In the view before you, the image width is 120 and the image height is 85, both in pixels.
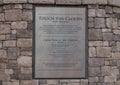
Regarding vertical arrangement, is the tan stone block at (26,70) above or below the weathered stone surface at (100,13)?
below

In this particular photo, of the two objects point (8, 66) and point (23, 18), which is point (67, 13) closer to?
point (23, 18)

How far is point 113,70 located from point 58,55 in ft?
3.49

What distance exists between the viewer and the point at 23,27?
5797 millimetres

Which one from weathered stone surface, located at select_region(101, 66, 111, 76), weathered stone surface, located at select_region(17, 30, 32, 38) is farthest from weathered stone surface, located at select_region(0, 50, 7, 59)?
weathered stone surface, located at select_region(101, 66, 111, 76)

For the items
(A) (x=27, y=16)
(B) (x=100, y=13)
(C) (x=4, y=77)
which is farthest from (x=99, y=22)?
(C) (x=4, y=77)

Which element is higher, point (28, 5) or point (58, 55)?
point (28, 5)

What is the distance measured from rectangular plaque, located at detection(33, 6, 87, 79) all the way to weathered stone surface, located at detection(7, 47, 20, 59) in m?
0.30

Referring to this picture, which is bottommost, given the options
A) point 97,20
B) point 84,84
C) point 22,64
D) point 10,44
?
point 84,84

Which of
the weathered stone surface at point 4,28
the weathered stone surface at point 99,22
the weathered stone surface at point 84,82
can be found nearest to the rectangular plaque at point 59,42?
the weathered stone surface at point 84,82

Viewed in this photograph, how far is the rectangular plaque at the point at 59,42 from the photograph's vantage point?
5789 mm

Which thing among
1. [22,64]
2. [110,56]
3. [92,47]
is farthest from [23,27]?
[110,56]

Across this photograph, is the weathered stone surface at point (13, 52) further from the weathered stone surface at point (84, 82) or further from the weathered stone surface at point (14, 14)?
the weathered stone surface at point (84, 82)

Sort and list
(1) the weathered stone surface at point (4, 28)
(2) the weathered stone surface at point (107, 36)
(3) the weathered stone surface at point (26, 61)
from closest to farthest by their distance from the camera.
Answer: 1. (3) the weathered stone surface at point (26, 61)
2. (1) the weathered stone surface at point (4, 28)
3. (2) the weathered stone surface at point (107, 36)

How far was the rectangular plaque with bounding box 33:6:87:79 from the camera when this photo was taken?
579 cm
